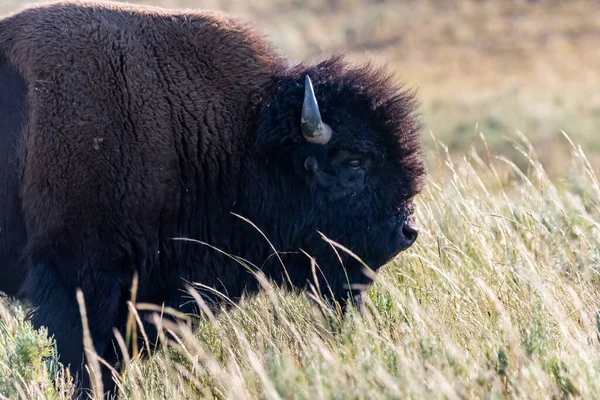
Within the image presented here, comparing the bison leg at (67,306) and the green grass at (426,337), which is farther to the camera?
the bison leg at (67,306)

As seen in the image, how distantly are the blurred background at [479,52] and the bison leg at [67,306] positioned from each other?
13385 mm

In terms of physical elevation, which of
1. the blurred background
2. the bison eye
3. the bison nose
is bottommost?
the blurred background

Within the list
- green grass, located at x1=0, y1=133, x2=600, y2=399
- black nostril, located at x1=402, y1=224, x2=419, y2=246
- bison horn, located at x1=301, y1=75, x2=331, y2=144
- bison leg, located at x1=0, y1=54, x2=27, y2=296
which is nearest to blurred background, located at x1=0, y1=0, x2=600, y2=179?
green grass, located at x1=0, y1=133, x2=600, y2=399

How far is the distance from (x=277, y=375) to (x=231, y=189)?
1602mm

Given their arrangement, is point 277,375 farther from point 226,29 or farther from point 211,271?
point 226,29

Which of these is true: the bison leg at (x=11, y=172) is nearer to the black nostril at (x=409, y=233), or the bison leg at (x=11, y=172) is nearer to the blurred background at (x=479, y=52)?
the black nostril at (x=409, y=233)

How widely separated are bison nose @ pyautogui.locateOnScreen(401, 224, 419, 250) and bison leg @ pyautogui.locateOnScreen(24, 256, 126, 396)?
57.1 inches

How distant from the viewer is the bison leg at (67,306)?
12.8 feet

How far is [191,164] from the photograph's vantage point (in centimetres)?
429

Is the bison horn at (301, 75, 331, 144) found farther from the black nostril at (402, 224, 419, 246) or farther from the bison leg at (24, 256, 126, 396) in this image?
the bison leg at (24, 256, 126, 396)

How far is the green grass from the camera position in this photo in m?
2.95

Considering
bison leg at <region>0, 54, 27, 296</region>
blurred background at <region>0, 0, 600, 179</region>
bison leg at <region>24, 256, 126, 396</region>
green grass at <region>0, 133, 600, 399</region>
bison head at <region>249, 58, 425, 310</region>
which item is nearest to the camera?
green grass at <region>0, 133, 600, 399</region>

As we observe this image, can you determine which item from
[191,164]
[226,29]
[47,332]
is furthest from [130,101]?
[47,332]

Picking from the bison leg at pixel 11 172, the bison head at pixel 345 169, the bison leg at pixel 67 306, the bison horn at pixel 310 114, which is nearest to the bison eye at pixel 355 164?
the bison head at pixel 345 169
